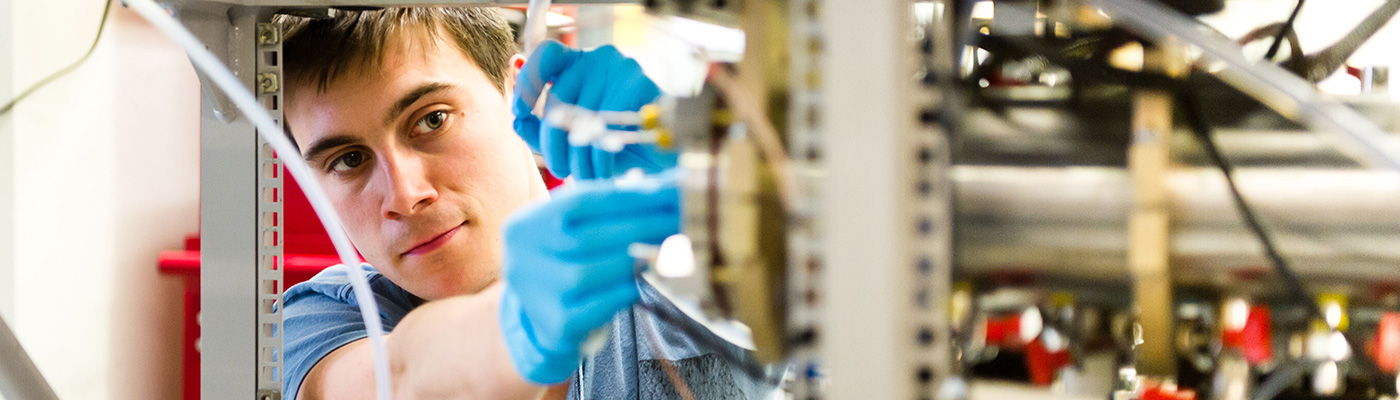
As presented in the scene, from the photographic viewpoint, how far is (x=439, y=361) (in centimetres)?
112

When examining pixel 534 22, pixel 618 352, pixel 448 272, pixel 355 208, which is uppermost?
pixel 534 22

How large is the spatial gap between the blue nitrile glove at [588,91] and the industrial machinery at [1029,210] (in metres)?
0.36

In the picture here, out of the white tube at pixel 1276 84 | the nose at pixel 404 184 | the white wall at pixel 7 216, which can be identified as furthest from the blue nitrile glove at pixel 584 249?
the white wall at pixel 7 216

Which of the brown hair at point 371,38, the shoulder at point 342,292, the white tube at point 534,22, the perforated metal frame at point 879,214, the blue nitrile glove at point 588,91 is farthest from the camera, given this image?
the shoulder at point 342,292

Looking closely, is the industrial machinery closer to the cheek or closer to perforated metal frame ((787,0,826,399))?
perforated metal frame ((787,0,826,399))

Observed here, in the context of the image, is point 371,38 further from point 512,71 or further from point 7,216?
point 7,216

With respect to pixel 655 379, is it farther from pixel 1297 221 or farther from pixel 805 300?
pixel 1297 221

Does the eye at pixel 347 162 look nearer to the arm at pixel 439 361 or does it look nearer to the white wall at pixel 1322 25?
the arm at pixel 439 361

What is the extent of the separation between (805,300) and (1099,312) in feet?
0.62

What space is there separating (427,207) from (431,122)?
13 cm

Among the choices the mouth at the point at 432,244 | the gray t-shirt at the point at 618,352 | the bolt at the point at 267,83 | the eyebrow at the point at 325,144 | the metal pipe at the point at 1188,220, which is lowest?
the gray t-shirt at the point at 618,352

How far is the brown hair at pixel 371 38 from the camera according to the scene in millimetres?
1192

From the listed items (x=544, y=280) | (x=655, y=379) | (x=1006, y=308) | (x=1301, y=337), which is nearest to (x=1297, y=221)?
(x=1301, y=337)

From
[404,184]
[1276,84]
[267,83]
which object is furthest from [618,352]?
[1276,84]
